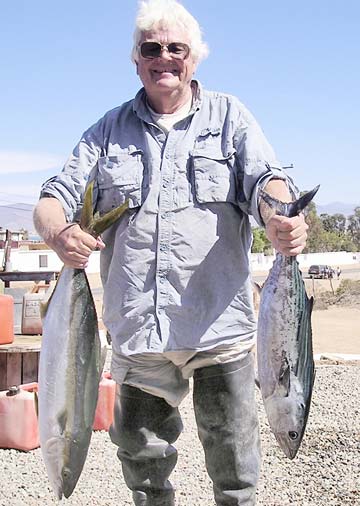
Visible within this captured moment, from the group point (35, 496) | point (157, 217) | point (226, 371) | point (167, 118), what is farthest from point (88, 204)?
point (35, 496)

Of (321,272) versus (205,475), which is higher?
(321,272)

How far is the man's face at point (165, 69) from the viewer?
2.98m

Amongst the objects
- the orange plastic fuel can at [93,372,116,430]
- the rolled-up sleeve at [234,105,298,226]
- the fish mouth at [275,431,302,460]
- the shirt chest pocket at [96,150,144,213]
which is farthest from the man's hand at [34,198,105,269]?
the orange plastic fuel can at [93,372,116,430]

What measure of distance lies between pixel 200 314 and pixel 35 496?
2378mm

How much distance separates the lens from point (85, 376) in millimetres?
2793

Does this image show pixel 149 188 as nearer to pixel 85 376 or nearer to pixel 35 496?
pixel 85 376

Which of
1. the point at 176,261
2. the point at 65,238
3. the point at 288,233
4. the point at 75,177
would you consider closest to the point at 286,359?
the point at 288,233

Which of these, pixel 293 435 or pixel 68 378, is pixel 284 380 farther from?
pixel 68 378

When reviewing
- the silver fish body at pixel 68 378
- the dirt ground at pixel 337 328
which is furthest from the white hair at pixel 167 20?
the dirt ground at pixel 337 328

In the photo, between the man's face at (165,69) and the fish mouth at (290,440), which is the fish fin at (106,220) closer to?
the man's face at (165,69)

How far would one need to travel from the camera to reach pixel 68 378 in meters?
2.75

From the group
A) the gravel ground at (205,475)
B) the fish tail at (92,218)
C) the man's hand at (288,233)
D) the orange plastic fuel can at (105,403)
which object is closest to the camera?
the man's hand at (288,233)

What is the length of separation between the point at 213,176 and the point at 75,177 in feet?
1.98

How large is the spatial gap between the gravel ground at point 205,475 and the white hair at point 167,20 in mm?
2892
